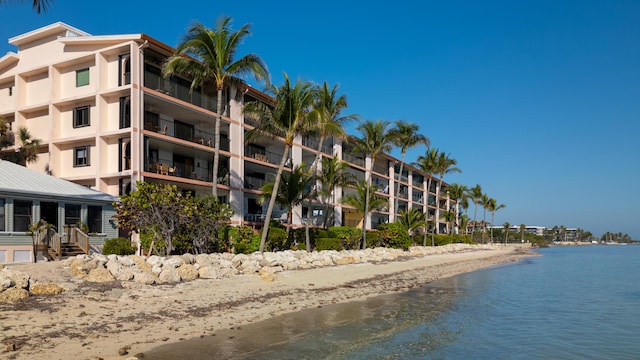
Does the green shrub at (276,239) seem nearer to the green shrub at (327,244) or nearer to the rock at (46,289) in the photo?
the green shrub at (327,244)

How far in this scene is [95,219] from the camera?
28203 mm

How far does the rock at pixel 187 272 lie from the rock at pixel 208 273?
0.83 ft

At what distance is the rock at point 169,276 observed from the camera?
18516 mm

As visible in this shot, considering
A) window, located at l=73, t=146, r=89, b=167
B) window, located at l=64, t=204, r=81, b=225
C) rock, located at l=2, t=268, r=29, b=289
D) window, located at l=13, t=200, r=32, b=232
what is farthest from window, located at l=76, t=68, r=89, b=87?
rock, located at l=2, t=268, r=29, b=289

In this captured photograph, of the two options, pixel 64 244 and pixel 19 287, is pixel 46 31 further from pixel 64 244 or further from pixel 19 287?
pixel 19 287

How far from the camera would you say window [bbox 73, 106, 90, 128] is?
3288cm

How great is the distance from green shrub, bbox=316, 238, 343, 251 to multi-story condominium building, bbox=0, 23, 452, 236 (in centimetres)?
621

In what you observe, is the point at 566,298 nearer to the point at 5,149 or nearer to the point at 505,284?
the point at 505,284

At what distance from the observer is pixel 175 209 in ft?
77.1

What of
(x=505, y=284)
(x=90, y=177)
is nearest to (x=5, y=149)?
(x=90, y=177)

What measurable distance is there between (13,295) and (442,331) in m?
12.5

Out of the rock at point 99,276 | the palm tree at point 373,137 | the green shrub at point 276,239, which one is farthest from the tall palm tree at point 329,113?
the rock at point 99,276

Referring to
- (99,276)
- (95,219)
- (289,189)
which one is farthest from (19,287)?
(289,189)

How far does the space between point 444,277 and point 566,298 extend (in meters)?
8.72
